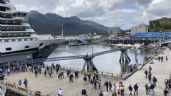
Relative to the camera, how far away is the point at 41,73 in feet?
129

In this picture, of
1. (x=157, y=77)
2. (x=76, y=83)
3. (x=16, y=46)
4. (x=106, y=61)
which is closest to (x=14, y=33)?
(x=16, y=46)

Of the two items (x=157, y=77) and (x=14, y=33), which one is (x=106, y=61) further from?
(x=157, y=77)

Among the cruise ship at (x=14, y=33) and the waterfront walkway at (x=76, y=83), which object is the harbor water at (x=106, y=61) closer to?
the cruise ship at (x=14, y=33)

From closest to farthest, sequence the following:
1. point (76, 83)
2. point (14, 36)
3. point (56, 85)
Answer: point (56, 85) → point (76, 83) → point (14, 36)

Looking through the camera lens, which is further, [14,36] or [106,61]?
[106,61]

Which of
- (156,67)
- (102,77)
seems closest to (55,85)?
(102,77)

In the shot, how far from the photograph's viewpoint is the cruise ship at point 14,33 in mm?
57394

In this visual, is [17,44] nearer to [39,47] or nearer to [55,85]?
[39,47]

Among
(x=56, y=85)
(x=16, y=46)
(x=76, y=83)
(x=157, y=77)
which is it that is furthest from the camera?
(x=16, y=46)

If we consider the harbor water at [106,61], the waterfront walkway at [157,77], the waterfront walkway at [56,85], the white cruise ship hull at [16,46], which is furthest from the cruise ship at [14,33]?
the waterfront walkway at [157,77]

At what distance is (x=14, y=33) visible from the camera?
59.8 m

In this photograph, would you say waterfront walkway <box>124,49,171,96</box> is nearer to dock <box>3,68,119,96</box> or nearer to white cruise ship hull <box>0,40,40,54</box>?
dock <box>3,68,119,96</box>

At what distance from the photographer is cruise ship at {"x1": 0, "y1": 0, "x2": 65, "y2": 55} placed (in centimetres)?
5739

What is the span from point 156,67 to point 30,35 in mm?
32958
